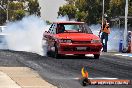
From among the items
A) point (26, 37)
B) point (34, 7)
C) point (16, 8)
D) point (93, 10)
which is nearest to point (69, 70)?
point (26, 37)

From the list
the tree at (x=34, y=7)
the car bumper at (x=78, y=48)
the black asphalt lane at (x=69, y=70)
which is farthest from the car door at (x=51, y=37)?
the tree at (x=34, y=7)

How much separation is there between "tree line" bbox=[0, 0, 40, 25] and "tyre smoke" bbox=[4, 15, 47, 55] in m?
53.6

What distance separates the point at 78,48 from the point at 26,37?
29.2 ft

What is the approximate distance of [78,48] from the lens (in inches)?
800

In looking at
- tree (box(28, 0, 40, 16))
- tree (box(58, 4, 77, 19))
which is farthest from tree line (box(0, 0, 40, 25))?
tree (box(58, 4, 77, 19))

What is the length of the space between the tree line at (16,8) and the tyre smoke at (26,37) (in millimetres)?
53571

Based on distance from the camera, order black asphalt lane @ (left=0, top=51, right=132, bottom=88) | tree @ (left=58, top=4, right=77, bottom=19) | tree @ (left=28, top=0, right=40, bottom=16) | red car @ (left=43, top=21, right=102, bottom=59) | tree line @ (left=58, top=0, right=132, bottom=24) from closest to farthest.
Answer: black asphalt lane @ (left=0, top=51, right=132, bottom=88) → red car @ (left=43, top=21, right=102, bottom=59) → tree line @ (left=58, top=0, right=132, bottom=24) → tree @ (left=58, top=4, right=77, bottom=19) → tree @ (left=28, top=0, right=40, bottom=16)

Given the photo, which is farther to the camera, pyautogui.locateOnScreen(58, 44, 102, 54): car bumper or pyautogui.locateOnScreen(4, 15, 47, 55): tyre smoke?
pyautogui.locateOnScreen(4, 15, 47, 55): tyre smoke

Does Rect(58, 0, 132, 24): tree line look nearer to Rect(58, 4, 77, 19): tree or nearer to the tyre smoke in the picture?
Rect(58, 4, 77, 19): tree

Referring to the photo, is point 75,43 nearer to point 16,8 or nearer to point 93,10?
point 93,10

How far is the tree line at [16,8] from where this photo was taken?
87312 mm

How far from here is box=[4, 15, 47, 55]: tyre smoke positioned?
27422 millimetres

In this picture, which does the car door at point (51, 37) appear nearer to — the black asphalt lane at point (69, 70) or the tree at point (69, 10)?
the black asphalt lane at point (69, 70)

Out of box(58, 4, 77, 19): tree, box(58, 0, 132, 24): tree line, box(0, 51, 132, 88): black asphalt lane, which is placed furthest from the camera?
box(58, 4, 77, 19): tree
